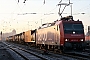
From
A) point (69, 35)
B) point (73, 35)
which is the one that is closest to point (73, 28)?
point (73, 35)

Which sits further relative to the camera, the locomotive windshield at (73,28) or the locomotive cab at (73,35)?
the locomotive windshield at (73,28)

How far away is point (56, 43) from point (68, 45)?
2.61 metres

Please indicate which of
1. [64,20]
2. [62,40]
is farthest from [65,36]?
[64,20]

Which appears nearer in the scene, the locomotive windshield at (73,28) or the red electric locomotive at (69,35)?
the red electric locomotive at (69,35)

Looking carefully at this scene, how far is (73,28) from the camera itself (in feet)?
85.4

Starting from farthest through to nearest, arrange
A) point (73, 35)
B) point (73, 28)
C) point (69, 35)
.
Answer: point (73, 28) → point (73, 35) → point (69, 35)

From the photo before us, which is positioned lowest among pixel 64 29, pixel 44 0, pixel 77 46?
pixel 77 46

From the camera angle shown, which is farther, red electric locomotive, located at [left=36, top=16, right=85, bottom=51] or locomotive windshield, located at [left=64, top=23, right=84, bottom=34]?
locomotive windshield, located at [left=64, top=23, right=84, bottom=34]

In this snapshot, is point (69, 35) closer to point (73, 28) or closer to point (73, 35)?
point (73, 35)

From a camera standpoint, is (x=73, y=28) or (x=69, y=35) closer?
(x=69, y=35)

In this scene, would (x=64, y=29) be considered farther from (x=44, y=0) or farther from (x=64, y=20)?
(x=44, y=0)

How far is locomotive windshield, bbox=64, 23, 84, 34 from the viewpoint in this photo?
25.8m

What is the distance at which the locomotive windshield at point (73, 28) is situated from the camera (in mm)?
25761

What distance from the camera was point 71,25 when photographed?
26188 millimetres
